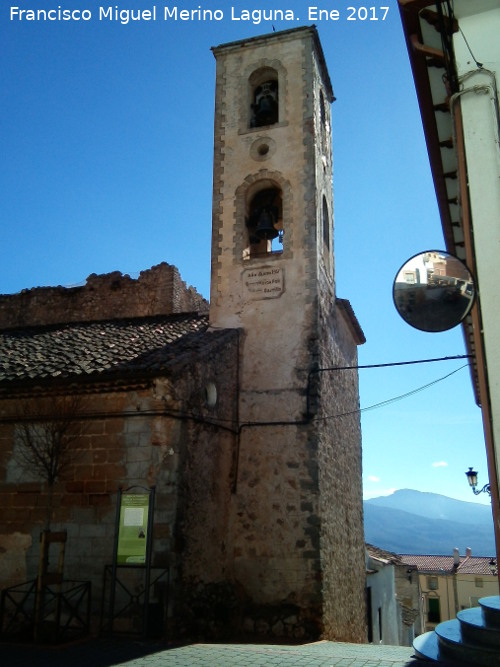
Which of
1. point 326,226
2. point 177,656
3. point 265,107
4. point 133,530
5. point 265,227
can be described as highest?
point 265,107

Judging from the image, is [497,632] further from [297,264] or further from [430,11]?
[297,264]

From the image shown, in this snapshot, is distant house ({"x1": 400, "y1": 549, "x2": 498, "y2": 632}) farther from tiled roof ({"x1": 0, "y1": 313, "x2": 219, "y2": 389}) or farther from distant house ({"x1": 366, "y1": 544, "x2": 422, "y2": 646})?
tiled roof ({"x1": 0, "y1": 313, "x2": 219, "y2": 389})

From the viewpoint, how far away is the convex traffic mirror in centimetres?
556

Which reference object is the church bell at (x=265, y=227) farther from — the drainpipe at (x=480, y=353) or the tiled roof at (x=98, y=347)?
the drainpipe at (x=480, y=353)

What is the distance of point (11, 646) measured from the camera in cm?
803

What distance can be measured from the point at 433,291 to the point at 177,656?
5.36 metres

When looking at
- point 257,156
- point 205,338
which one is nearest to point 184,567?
point 205,338

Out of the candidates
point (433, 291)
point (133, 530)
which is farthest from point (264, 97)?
point (433, 291)

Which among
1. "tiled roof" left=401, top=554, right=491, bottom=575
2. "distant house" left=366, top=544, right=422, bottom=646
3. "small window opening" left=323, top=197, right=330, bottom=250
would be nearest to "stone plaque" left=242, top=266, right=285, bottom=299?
"small window opening" left=323, top=197, right=330, bottom=250

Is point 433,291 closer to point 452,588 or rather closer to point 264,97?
point 264,97

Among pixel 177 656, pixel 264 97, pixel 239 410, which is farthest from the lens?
pixel 264 97

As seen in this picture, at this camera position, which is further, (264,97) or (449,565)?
(449,565)

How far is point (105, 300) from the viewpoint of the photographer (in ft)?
63.2

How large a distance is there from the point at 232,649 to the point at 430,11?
27.3ft
